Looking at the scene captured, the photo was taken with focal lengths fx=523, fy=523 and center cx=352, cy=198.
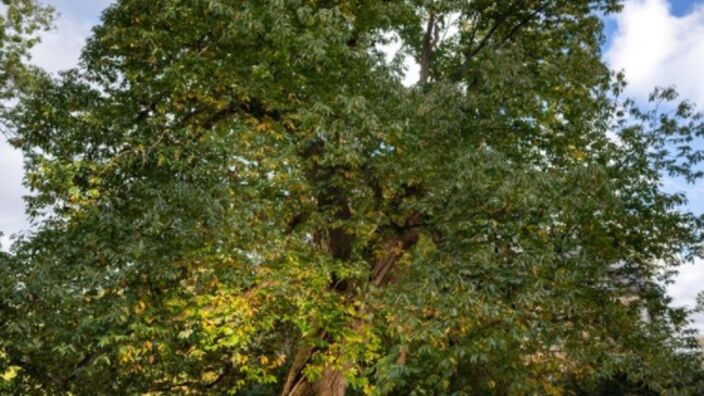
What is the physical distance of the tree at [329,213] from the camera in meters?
5.56

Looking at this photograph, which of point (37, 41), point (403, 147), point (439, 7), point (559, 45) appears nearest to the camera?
point (403, 147)

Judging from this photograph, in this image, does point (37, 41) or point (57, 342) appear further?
point (37, 41)

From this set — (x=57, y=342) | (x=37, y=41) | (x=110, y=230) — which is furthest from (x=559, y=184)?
(x=37, y=41)

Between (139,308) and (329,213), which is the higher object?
(329,213)

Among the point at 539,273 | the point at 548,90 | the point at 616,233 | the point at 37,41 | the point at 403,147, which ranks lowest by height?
the point at 539,273

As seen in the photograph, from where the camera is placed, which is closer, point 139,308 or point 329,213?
point 139,308

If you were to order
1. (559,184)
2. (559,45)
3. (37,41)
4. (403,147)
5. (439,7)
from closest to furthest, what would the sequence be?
(559,184)
(403,147)
(439,7)
(559,45)
(37,41)

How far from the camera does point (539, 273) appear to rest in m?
5.60

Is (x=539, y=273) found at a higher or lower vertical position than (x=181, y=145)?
lower

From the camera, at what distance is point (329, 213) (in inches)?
303

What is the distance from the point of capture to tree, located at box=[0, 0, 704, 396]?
5.56 meters

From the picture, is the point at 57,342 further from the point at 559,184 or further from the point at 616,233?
the point at 616,233

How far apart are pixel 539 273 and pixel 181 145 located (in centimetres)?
439

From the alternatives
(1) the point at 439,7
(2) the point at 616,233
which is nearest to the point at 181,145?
(1) the point at 439,7
